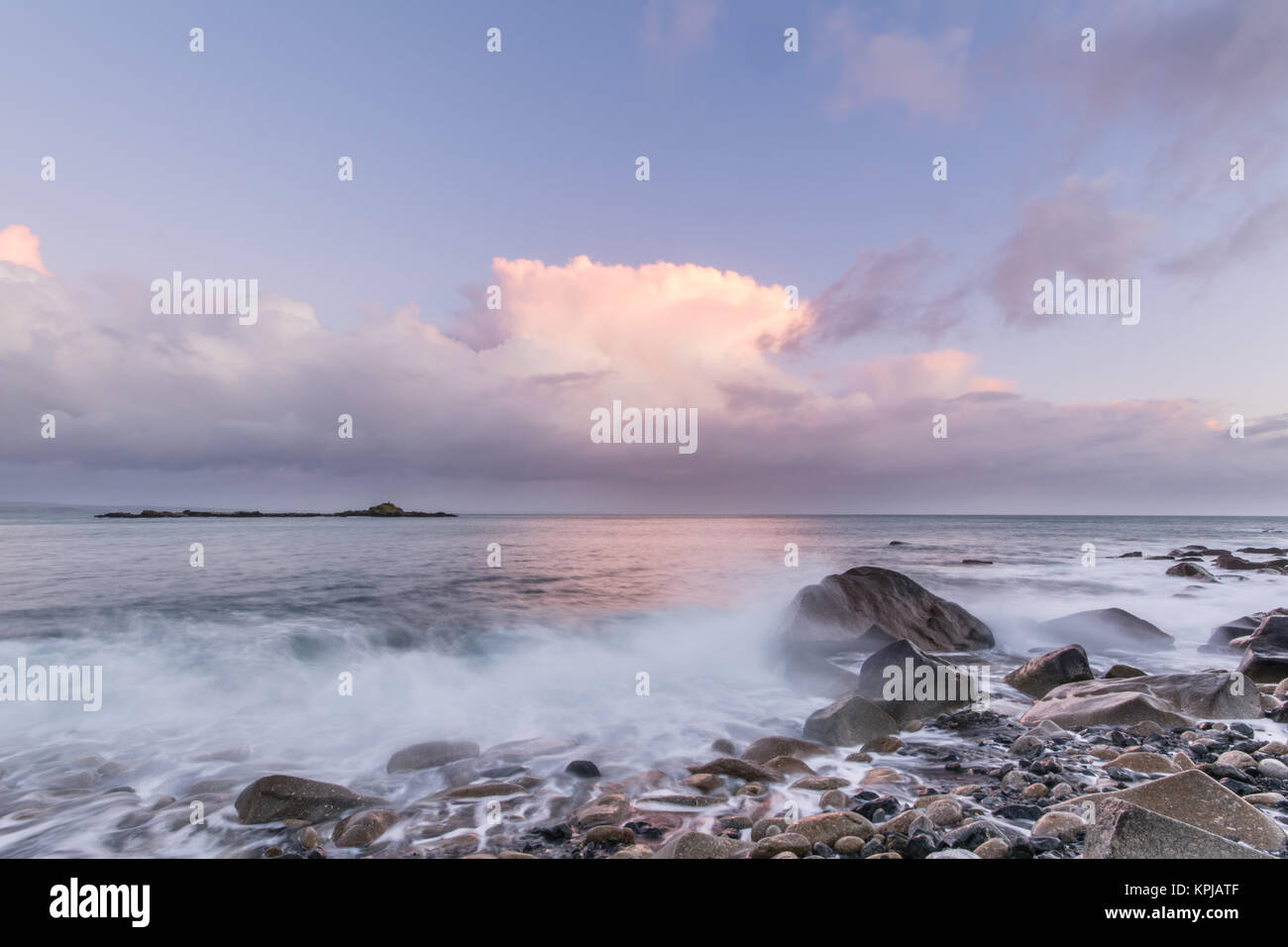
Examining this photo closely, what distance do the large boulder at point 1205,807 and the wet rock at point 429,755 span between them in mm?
7843

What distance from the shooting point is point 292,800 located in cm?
638

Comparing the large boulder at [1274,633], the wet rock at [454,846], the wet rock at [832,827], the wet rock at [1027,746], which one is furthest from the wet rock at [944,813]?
the large boulder at [1274,633]

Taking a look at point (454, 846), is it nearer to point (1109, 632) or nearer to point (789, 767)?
point (789, 767)

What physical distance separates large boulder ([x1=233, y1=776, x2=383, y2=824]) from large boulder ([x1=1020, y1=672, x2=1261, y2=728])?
10064 millimetres

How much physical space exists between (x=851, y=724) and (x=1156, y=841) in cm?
408

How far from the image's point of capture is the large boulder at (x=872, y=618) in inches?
534

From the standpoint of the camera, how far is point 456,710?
1092 cm

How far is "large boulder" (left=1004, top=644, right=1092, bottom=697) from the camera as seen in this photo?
35.5 ft

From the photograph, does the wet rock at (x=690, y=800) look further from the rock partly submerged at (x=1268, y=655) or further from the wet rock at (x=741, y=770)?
the rock partly submerged at (x=1268, y=655)

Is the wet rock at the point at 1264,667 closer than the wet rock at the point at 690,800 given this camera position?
No

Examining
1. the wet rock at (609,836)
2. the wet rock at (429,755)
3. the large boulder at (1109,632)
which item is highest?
the wet rock at (609,836)
